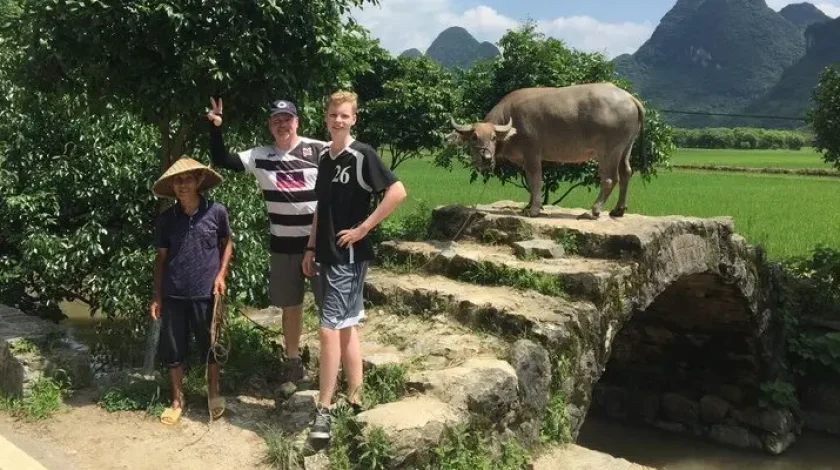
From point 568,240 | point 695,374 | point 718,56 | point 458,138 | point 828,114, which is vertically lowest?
point 695,374

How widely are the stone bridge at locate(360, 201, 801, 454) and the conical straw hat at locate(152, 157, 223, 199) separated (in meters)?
1.93

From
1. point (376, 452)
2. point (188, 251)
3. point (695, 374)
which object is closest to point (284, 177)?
point (188, 251)

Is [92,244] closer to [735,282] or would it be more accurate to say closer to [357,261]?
[357,261]

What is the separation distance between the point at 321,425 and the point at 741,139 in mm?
45627

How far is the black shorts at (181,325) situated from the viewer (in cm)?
446

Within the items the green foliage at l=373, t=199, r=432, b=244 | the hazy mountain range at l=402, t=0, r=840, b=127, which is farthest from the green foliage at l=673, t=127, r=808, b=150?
the green foliage at l=373, t=199, r=432, b=244

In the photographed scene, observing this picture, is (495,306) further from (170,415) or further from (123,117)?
(123,117)

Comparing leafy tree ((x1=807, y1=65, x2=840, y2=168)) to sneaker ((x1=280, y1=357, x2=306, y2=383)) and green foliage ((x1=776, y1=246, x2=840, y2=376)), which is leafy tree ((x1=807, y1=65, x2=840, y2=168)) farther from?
sneaker ((x1=280, y1=357, x2=306, y2=383))

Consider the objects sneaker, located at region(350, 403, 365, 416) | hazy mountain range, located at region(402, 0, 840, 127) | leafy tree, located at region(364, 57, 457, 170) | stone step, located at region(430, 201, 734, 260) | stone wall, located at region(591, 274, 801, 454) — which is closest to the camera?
sneaker, located at region(350, 403, 365, 416)

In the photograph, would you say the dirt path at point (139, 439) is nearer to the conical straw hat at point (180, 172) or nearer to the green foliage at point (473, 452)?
the green foliage at point (473, 452)

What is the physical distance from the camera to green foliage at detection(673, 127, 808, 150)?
43.8 m

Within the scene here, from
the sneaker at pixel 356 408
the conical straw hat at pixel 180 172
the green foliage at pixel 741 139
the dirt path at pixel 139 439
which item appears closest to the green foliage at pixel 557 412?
the sneaker at pixel 356 408

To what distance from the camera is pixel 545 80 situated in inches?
382

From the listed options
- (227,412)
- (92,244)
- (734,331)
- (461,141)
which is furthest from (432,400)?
(734,331)
